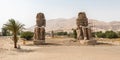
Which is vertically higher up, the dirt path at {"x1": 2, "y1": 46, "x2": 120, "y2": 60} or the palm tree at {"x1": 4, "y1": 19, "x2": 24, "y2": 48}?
the palm tree at {"x1": 4, "y1": 19, "x2": 24, "y2": 48}

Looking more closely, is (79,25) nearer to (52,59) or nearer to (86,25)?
(86,25)

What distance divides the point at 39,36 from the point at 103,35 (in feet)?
103

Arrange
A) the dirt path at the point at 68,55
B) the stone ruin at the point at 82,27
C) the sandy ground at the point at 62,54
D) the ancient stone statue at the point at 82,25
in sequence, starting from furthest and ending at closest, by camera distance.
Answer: the ancient stone statue at the point at 82,25 < the stone ruin at the point at 82,27 < the sandy ground at the point at 62,54 < the dirt path at the point at 68,55

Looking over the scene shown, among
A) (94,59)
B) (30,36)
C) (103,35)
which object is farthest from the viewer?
(103,35)

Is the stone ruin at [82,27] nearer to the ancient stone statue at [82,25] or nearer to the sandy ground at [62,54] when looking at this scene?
the ancient stone statue at [82,25]

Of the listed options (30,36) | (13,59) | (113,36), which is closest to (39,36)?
(30,36)

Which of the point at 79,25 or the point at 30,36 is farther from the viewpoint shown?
the point at 30,36

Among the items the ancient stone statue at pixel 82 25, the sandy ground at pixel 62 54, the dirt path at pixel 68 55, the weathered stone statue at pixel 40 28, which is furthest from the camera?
the ancient stone statue at pixel 82 25

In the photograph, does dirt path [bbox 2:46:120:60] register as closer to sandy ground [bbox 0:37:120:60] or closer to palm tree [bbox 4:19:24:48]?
sandy ground [bbox 0:37:120:60]

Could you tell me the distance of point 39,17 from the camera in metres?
38.0

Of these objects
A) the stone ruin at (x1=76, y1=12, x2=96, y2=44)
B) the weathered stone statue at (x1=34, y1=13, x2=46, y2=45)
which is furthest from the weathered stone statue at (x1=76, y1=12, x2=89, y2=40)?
the weathered stone statue at (x1=34, y1=13, x2=46, y2=45)

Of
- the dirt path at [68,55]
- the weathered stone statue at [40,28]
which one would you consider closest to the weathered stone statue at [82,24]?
the weathered stone statue at [40,28]

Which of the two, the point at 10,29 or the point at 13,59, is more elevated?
the point at 10,29

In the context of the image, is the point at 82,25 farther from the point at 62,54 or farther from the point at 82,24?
the point at 62,54
